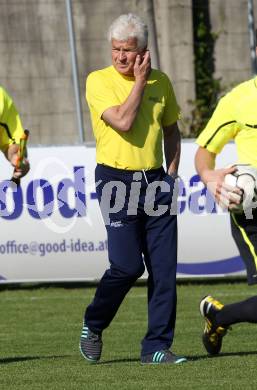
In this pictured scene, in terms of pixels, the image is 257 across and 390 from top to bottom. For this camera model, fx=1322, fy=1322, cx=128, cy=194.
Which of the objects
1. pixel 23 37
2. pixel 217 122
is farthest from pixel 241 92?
pixel 23 37

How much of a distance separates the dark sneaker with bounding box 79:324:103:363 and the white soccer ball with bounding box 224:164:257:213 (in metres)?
1.46

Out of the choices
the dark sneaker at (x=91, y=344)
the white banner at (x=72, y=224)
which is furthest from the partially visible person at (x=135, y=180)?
the white banner at (x=72, y=224)

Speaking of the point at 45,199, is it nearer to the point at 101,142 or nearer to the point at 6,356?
the point at 6,356

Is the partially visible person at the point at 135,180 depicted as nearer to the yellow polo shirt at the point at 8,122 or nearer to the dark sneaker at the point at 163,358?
the dark sneaker at the point at 163,358

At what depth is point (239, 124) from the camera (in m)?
7.57

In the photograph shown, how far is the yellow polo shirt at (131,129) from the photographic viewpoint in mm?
7953

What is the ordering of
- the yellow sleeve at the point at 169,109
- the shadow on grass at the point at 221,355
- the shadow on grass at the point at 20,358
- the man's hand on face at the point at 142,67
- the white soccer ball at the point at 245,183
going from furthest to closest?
the shadow on grass at the point at 20,358, the shadow on grass at the point at 221,355, the yellow sleeve at the point at 169,109, the man's hand on face at the point at 142,67, the white soccer ball at the point at 245,183

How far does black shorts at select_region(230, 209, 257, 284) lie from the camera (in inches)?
300

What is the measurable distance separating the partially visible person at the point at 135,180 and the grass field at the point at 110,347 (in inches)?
16.1

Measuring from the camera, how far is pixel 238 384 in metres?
7.07

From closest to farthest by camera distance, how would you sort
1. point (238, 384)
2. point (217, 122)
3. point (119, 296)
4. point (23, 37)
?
point (238, 384) < point (217, 122) < point (119, 296) < point (23, 37)

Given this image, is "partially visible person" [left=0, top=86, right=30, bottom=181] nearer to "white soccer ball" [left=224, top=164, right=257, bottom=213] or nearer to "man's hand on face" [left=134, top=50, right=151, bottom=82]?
"man's hand on face" [left=134, top=50, right=151, bottom=82]

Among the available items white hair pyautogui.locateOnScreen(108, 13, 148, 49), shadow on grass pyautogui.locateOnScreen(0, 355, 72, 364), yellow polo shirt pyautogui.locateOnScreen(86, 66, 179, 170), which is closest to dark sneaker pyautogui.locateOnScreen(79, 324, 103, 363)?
shadow on grass pyautogui.locateOnScreen(0, 355, 72, 364)

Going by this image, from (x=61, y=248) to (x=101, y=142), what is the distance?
6.14 metres
